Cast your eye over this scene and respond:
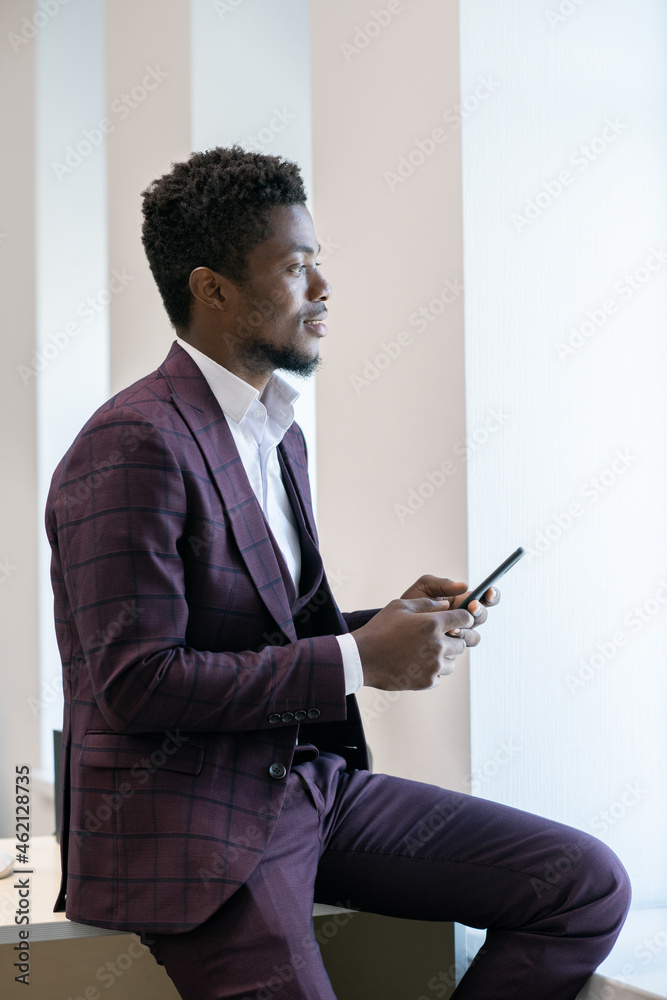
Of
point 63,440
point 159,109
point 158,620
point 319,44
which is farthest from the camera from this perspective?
point 63,440

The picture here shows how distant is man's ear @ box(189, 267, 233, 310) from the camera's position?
5.04ft

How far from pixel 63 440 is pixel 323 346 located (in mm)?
1812

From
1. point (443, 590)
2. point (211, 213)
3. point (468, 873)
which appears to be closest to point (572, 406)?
point (443, 590)

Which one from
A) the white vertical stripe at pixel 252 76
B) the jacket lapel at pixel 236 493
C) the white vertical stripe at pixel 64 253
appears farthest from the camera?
the white vertical stripe at pixel 64 253

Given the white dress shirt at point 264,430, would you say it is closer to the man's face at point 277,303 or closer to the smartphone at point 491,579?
the man's face at point 277,303

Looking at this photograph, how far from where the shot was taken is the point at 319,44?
86.4 inches

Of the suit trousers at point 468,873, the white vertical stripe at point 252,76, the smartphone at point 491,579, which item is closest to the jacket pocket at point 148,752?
the suit trousers at point 468,873

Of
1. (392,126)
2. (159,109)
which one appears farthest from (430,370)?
(159,109)

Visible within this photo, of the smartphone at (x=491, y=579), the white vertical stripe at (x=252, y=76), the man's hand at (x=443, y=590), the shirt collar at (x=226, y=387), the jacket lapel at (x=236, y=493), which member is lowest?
the man's hand at (x=443, y=590)

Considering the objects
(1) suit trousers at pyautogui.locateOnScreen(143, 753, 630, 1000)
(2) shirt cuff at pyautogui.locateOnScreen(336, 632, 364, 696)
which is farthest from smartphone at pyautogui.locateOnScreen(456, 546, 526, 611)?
(1) suit trousers at pyautogui.locateOnScreen(143, 753, 630, 1000)

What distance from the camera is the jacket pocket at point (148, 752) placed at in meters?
1.25

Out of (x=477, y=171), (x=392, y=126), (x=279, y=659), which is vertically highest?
(x=392, y=126)

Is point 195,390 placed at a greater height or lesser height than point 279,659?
greater

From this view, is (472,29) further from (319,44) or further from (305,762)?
(305,762)
